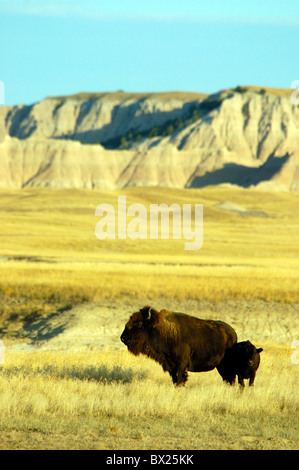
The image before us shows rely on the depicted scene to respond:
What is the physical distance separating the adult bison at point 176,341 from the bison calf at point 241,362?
170mm

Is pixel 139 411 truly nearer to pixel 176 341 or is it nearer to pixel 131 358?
pixel 176 341

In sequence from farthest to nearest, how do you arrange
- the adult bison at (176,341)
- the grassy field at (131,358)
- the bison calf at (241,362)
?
the bison calf at (241,362) < the adult bison at (176,341) < the grassy field at (131,358)

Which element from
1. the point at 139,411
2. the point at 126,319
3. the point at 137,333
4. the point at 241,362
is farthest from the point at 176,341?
the point at 126,319

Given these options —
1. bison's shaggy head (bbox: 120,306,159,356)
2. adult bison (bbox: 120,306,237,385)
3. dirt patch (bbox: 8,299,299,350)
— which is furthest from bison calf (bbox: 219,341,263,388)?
dirt patch (bbox: 8,299,299,350)

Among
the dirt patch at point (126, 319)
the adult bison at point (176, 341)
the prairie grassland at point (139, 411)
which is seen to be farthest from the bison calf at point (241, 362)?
the dirt patch at point (126, 319)

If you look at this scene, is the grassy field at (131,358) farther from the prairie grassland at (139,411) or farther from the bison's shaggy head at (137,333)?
the bison's shaggy head at (137,333)

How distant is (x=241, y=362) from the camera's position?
36.3ft

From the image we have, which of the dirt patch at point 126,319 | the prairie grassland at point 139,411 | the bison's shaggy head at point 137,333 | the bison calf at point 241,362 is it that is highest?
the bison's shaggy head at point 137,333

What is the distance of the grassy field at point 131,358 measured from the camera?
28.9 ft

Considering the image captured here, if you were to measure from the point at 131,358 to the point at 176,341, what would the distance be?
502 cm

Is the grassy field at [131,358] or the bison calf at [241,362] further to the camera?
the bison calf at [241,362]
